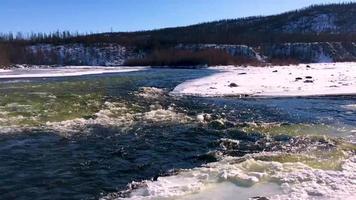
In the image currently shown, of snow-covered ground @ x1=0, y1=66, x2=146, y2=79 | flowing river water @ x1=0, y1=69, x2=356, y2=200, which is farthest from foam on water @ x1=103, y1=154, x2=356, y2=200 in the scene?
snow-covered ground @ x1=0, y1=66, x2=146, y2=79

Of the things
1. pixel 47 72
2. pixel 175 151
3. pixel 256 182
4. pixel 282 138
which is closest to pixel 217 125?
pixel 282 138

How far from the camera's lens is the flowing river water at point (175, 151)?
34.1 feet

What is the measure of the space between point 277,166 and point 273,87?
2380cm

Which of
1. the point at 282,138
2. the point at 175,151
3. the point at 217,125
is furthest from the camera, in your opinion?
the point at 217,125

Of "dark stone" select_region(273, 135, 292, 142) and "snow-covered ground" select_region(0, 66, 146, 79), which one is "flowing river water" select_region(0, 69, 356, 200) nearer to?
"dark stone" select_region(273, 135, 292, 142)

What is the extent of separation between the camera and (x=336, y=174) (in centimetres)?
1108

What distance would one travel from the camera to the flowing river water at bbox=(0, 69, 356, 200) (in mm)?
10383

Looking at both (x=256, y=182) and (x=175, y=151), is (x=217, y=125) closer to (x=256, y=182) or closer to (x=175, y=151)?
(x=175, y=151)

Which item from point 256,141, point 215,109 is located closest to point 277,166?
point 256,141

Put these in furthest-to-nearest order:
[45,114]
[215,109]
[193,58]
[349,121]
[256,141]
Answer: [193,58] → [215,109] → [45,114] → [349,121] → [256,141]

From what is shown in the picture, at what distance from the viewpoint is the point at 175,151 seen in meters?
14.7

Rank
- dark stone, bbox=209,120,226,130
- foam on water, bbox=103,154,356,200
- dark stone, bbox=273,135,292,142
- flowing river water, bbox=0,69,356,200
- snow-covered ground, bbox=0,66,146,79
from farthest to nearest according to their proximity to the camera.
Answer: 1. snow-covered ground, bbox=0,66,146,79
2. dark stone, bbox=209,120,226,130
3. dark stone, bbox=273,135,292,142
4. flowing river water, bbox=0,69,356,200
5. foam on water, bbox=103,154,356,200

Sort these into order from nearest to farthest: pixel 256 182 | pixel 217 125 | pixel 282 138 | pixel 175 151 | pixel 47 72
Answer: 1. pixel 256 182
2. pixel 175 151
3. pixel 282 138
4. pixel 217 125
5. pixel 47 72

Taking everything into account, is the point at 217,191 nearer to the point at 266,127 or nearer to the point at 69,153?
the point at 69,153
